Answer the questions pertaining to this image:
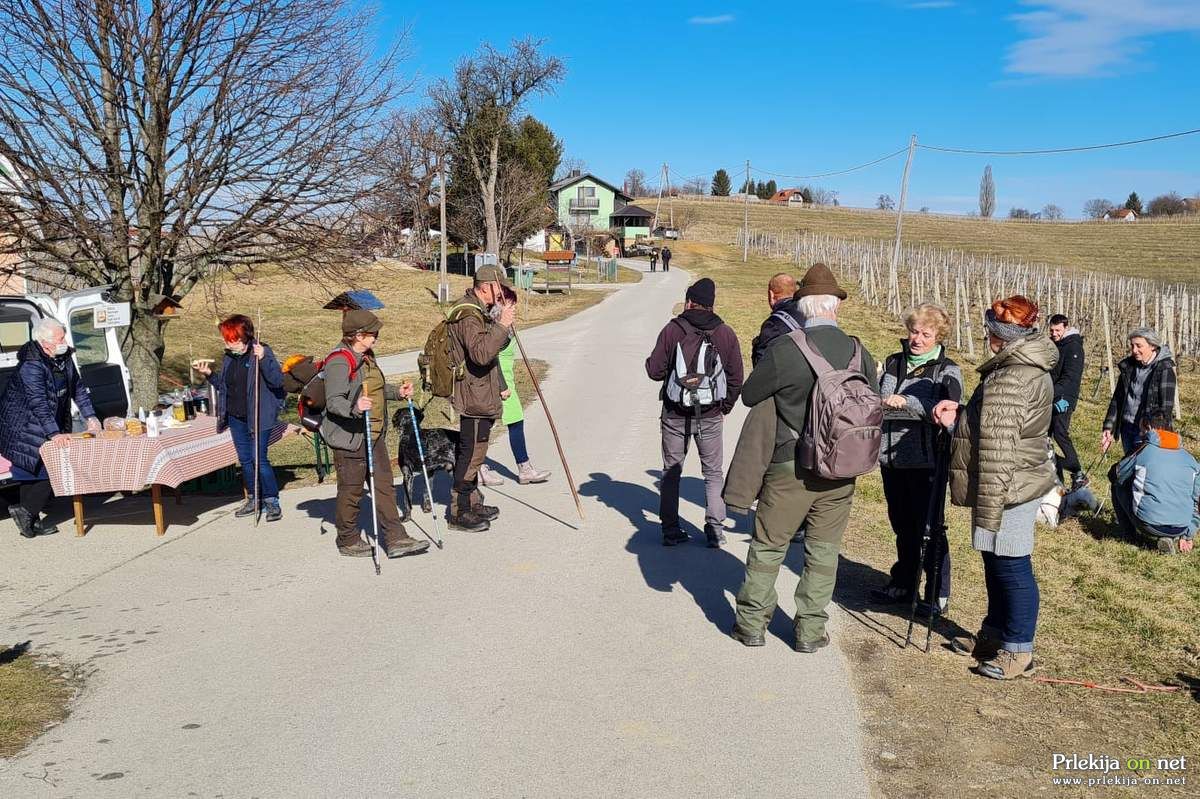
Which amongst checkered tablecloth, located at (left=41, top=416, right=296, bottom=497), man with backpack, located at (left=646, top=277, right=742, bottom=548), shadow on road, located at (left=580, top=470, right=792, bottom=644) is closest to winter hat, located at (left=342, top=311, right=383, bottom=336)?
man with backpack, located at (left=646, top=277, right=742, bottom=548)

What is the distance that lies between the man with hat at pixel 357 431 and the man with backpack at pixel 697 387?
1.91m

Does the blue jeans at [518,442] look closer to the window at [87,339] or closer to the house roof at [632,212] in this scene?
the window at [87,339]

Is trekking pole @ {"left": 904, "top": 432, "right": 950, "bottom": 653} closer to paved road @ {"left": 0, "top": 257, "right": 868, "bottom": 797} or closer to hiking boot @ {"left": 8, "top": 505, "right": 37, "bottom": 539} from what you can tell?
paved road @ {"left": 0, "top": 257, "right": 868, "bottom": 797}

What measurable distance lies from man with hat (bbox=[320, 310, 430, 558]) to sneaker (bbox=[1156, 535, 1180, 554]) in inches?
227

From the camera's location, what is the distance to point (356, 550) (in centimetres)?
664

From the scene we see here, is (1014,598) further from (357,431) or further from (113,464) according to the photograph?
(113,464)

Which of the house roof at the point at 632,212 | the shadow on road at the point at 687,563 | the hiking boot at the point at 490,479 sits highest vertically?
the house roof at the point at 632,212

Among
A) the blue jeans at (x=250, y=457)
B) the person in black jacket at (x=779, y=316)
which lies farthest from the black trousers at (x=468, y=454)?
the person in black jacket at (x=779, y=316)

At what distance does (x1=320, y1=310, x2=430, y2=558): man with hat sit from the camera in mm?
6176

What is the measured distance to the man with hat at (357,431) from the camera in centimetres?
618

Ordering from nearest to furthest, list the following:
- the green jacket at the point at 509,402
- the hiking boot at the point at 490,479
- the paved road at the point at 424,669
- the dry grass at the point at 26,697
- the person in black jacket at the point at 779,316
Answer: the paved road at the point at 424,669, the dry grass at the point at 26,697, the person in black jacket at the point at 779,316, the green jacket at the point at 509,402, the hiking boot at the point at 490,479

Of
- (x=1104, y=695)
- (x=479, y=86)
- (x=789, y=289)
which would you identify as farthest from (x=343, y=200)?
(x=479, y=86)

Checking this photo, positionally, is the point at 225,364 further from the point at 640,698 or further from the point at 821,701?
the point at 821,701

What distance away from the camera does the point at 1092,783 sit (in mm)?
3727
